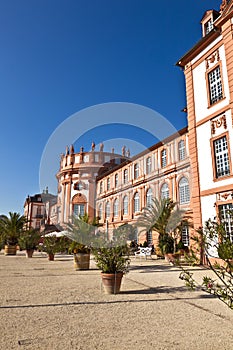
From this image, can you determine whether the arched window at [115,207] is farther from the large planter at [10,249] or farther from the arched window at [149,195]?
the large planter at [10,249]

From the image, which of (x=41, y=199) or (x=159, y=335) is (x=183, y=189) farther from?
(x=41, y=199)

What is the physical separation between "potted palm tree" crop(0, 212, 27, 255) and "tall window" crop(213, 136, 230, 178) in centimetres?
1771

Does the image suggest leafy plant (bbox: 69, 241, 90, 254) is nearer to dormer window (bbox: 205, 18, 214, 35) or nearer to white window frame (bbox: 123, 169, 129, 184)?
dormer window (bbox: 205, 18, 214, 35)

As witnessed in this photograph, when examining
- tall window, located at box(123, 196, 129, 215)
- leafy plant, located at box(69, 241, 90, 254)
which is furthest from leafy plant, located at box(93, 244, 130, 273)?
tall window, located at box(123, 196, 129, 215)

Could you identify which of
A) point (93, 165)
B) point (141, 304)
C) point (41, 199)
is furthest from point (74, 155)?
point (141, 304)

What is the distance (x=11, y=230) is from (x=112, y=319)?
21472mm


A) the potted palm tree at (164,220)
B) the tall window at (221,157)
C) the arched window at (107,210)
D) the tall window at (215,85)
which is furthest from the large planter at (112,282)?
the arched window at (107,210)

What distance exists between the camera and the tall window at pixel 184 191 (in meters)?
21.7

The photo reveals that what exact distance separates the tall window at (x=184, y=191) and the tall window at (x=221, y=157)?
8.60m

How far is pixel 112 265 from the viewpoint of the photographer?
711cm

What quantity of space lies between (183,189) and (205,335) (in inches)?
738

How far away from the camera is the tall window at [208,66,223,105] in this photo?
44.7 ft

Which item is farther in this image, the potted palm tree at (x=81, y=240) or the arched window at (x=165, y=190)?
the arched window at (x=165, y=190)

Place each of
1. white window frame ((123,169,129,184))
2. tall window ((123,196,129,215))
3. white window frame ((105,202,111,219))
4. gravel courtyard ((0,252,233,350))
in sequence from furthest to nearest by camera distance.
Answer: white window frame ((105,202,111,219)) < white window frame ((123,169,129,184)) < tall window ((123,196,129,215)) < gravel courtyard ((0,252,233,350))
